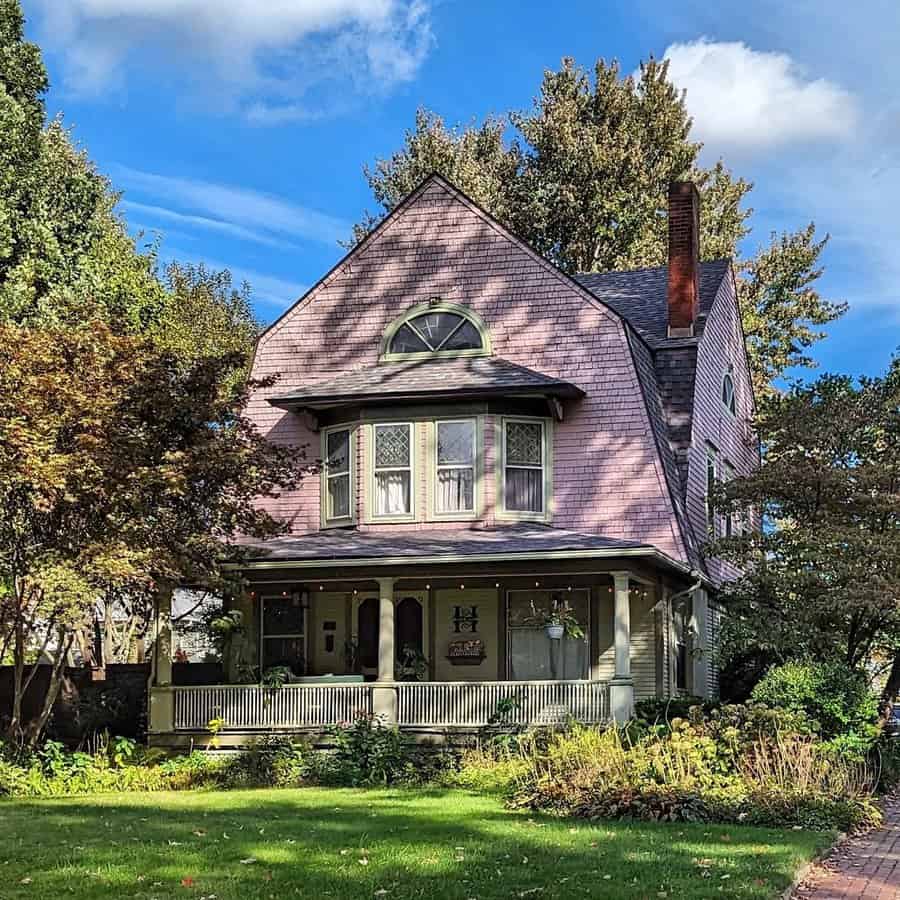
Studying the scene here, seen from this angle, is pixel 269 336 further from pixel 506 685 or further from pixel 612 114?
pixel 612 114

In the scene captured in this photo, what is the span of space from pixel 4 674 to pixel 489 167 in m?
25.8

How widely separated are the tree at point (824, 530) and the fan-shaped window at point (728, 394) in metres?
4.15

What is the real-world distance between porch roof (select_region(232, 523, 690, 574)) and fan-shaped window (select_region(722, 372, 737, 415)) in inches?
285

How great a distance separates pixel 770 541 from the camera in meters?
23.0

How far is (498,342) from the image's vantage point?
23953 mm

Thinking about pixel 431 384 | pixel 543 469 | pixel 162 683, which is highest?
pixel 431 384

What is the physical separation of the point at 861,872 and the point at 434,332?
1472 centimetres

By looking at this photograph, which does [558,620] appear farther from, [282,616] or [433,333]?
[433,333]

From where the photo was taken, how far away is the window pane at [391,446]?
76.6 feet

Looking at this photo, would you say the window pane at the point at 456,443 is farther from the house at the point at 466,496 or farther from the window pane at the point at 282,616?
the window pane at the point at 282,616

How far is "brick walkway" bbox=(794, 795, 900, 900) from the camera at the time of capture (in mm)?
10312

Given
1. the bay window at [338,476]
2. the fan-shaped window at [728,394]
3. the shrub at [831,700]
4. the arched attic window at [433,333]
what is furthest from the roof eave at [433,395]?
the shrub at [831,700]

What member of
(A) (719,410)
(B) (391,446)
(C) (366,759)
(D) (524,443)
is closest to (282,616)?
(B) (391,446)

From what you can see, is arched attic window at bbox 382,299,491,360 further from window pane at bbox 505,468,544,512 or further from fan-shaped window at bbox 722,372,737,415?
fan-shaped window at bbox 722,372,737,415
